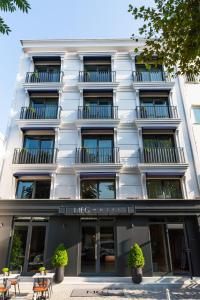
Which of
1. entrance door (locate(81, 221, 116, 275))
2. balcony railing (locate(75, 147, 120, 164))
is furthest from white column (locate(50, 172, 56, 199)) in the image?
entrance door (locate(81, 221, 116, 275))

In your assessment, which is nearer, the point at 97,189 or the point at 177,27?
the point at 177,27

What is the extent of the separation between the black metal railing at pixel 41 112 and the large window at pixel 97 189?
5.12 m

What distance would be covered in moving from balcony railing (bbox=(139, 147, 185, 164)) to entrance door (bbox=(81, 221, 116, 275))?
4.71 meters

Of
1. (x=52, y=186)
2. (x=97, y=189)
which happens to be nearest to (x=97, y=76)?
(x=97, y=189)

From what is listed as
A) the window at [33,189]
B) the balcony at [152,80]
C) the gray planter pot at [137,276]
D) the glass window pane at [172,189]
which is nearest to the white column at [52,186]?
the window at [33,189]

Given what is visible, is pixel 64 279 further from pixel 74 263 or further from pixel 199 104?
pixel 199 104

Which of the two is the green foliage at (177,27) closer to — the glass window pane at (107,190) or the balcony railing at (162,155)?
the balcony railing at (162,155)

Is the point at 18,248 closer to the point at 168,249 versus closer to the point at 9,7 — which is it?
the point at 168,249

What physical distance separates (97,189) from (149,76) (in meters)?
9.64

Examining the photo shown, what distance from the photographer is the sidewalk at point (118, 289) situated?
816 centimetres

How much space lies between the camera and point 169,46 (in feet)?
27.1

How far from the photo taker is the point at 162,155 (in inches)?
519

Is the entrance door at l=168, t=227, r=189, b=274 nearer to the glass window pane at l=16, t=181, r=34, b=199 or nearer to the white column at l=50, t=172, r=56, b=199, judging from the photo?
the white column at l=50, t=172, r=56, b=199

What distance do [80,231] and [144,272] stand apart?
395cm
